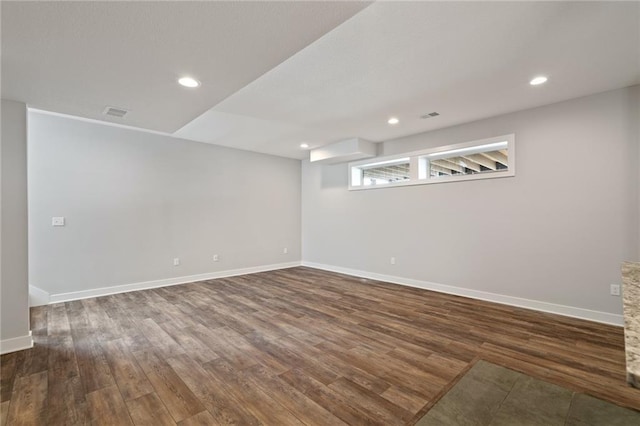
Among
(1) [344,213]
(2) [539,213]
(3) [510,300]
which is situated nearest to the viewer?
(2) [539,213]

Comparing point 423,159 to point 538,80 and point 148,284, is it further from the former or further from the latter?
point 148,284

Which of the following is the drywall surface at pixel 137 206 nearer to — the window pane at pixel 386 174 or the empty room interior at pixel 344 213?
the empty room interior at pixel 344 213

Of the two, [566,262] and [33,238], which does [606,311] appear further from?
[33,238]

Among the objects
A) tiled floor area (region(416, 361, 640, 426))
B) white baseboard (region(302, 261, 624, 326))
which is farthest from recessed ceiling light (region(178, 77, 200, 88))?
white baseboard (region(302, 261, 624, 326))

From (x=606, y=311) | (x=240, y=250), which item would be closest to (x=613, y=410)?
(x=606, y=311)

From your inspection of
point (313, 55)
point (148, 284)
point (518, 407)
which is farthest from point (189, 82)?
point (148, 284)

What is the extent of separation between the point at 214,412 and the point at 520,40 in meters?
3.55

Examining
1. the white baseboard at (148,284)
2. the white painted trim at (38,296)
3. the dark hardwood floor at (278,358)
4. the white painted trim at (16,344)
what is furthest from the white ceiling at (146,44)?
the white baseboard at (148,284)

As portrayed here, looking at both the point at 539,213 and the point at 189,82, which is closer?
the point at 189,82

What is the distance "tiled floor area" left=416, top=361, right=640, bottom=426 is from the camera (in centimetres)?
171

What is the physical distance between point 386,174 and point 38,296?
5955mm

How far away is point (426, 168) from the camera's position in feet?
16.4

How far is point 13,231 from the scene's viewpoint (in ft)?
8.80

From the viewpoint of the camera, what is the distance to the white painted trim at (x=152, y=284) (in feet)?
13.6
